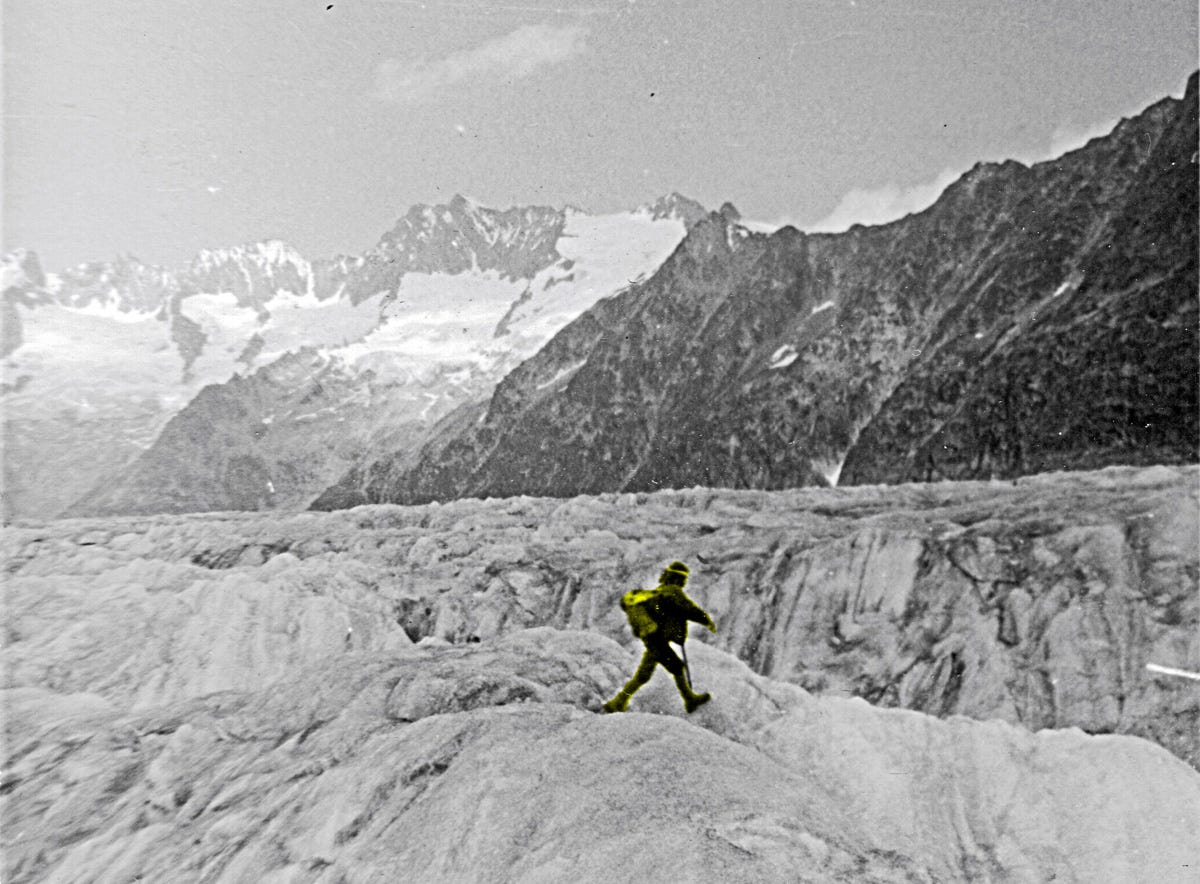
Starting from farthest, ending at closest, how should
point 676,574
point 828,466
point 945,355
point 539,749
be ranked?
1. point 828,466
2. point 945,355
3. point 676,574
4. point 539,749

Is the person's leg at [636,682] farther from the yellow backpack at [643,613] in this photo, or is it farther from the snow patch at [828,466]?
the snow patch at [828,466]

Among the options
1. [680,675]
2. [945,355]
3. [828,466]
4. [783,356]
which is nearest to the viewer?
[680,675]

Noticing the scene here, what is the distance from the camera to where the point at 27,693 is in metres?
13.2

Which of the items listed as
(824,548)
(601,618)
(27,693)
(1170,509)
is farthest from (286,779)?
(1170,509)

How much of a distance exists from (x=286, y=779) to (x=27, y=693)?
25.7ft

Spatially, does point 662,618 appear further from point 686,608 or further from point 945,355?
point 945,355

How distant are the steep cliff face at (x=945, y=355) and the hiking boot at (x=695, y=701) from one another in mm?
80136

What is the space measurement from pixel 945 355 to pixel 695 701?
119761 millimetres

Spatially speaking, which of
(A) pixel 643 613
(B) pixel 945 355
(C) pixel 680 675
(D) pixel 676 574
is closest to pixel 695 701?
(C) pixel 680 675

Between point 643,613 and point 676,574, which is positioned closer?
point 643,613

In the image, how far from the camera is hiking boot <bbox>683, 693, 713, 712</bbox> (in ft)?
30.7

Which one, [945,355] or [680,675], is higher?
[945,355]

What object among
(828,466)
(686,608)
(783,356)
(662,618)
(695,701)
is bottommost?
(828,466)

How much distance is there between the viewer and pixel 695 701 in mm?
9398
